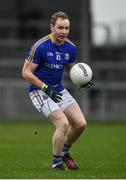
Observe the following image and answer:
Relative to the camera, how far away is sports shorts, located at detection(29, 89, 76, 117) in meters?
11.0

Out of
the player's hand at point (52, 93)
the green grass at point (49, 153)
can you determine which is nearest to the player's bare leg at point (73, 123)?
the green grass at point (49, 153)

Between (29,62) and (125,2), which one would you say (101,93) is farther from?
(29,62)

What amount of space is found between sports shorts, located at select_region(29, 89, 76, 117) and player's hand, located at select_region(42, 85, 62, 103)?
0.41ft

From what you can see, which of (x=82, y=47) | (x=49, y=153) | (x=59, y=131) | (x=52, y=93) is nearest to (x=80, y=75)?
(x=52, y=93)

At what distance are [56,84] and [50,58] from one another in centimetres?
43

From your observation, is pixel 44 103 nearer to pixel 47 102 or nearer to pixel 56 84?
pixel 47 102

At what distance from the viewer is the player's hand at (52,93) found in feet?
35.6

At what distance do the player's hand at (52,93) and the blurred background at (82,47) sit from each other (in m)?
15.7

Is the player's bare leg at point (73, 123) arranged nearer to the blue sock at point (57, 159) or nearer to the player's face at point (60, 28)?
the blue sock at point (57, 159)

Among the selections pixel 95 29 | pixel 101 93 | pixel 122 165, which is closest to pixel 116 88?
pixel 101 93

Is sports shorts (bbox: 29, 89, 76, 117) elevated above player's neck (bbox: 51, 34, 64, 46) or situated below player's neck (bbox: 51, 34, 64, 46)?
below

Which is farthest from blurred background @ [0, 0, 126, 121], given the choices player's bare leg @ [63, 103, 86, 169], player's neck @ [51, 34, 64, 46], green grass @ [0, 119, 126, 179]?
player's neck @ [51, 34, 64, 46]

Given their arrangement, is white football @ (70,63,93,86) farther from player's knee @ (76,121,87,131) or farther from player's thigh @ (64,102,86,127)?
player's knee @ (76,121,87,131)

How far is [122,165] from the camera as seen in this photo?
38.7 ft
